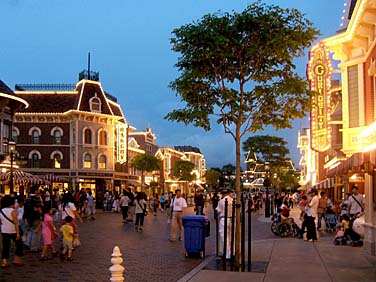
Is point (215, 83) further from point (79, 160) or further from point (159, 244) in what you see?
point (79, 160)

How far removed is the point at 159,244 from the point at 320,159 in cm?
3751

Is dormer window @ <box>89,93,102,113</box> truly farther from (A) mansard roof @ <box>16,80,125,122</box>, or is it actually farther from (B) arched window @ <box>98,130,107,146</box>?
(B) arched window @ <box>98,130,107,146</box>

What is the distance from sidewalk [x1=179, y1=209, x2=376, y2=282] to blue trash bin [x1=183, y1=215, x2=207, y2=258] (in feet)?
1.56

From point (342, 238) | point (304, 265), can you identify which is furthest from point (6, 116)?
point (304, 265)

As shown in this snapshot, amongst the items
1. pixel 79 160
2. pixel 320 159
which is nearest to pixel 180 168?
pixel 79 160

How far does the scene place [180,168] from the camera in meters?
94.5

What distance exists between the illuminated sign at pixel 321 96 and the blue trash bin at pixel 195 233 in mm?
10662

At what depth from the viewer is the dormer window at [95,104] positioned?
6025 cm

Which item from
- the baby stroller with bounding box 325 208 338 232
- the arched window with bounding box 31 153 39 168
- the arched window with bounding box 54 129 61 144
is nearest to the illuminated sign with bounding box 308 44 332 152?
the baby stroller with bounding box 325 208 338 232

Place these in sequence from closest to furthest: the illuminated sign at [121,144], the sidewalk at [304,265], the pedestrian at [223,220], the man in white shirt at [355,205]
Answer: the sidewalk at [304,265] → the pedestrian at [223,220] → the man in white shirt at [355,205] → the illuminated sign at [121,144]

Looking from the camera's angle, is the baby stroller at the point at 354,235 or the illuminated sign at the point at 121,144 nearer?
the baby stroller at the point at 354,235

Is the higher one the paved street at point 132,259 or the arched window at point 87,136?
the arched window at point 87,136

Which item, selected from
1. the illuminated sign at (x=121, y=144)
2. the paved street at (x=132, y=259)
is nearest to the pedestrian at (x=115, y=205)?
the illuminated sign at (x=121, y=144)

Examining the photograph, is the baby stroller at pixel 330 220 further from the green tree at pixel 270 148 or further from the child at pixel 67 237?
the green tree at pixel 270 148
